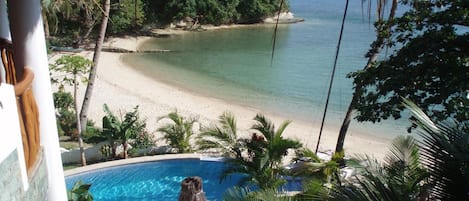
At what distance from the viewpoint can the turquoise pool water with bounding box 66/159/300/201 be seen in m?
11.8

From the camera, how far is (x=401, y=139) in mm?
6414

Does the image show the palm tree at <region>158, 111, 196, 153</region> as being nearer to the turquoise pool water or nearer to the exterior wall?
the turquoise pool water

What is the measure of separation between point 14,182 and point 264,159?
6.18 meters

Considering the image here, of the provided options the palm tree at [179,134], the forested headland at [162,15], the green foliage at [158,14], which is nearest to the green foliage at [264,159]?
the palm tree at [179,134]

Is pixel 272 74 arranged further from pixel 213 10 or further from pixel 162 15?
pixel 213 10

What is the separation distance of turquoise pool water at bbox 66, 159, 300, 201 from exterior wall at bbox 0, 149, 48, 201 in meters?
7.80

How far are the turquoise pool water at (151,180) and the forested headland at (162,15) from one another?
74.0 feet

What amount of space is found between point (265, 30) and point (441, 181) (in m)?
48.0

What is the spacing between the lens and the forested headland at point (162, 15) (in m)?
37.9

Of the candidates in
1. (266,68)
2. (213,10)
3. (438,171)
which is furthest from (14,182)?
(213,10)

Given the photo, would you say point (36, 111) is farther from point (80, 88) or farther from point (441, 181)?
point (80, 88)

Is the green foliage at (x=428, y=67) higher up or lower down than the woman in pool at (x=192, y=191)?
higher up

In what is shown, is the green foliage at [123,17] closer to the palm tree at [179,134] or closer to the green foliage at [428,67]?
the palm tree at [179,134]

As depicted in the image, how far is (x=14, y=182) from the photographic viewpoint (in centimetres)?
346
